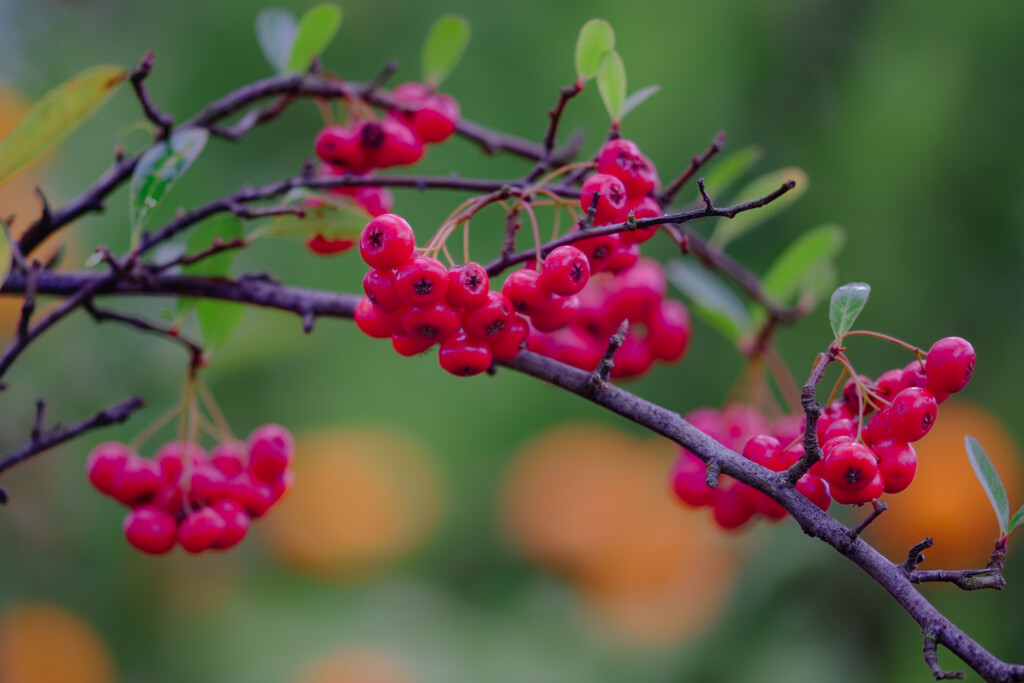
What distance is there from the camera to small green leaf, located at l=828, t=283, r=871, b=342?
2.21ft

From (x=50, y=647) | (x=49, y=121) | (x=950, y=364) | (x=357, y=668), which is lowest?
(x=50, y=647)

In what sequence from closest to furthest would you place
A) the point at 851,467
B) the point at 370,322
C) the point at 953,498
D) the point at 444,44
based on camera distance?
the point at 851,467 < the point at 370,322 < the point at 444,44 < the point at 953,498

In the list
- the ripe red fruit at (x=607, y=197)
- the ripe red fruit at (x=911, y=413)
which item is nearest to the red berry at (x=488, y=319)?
the ripe red fruit at (x=607, y=197)

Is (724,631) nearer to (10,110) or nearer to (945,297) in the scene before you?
(945,297)

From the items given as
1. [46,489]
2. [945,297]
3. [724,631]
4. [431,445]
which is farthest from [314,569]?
[945,297]

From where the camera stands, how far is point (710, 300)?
1167 millimetres

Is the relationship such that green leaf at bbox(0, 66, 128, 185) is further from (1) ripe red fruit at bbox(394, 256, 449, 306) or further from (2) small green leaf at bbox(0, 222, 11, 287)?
(1) ripe red fruit at bbox(394, 256, 449, 306)

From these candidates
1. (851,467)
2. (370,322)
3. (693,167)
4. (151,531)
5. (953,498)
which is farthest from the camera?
(953,498)

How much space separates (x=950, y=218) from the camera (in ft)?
8.46

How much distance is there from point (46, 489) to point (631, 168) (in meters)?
1.99

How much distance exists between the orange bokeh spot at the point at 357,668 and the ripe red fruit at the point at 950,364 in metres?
1.77

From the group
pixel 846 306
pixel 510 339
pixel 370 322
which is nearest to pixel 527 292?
pixel 510 339

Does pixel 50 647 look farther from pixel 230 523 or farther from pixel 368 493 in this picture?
pixel 230 523

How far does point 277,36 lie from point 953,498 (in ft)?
6.86
